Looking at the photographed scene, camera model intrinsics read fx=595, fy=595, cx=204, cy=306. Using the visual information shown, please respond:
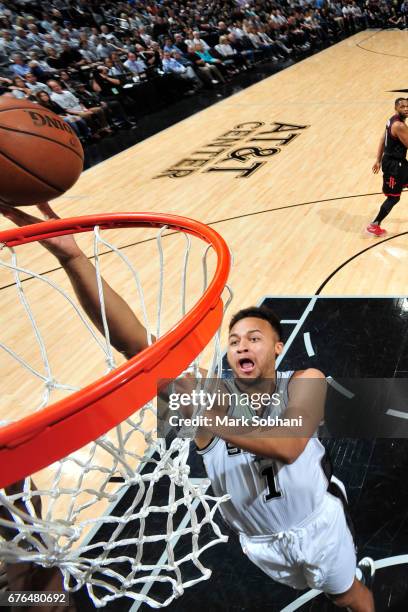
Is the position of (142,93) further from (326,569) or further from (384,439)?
(326,569)

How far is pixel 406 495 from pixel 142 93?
33.7 ft

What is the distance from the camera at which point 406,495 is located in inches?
107

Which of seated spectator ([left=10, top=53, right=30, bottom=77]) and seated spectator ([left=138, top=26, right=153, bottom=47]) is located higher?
seated spectator ([left=138, top=26, right=153, bottom=47])

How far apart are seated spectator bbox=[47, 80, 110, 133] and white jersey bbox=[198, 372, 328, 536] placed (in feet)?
29.5

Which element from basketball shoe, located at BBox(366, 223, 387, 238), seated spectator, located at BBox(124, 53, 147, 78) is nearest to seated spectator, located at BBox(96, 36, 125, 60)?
seated spectator, located at BBox(124, 53, 147, 78)

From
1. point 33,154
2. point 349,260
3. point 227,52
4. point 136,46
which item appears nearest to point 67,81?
point 136,46

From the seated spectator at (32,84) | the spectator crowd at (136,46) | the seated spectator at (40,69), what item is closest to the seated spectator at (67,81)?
the spectator crowd at (136,46)

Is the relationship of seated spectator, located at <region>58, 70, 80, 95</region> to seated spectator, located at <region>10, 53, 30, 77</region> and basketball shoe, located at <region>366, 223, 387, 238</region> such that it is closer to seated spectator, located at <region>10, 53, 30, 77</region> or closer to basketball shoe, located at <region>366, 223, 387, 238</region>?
seated spectator, located at <region>10, 53, 30, 77</region>

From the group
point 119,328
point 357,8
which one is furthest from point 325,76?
point 119,328

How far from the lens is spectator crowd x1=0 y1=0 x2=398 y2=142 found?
33.8 feet

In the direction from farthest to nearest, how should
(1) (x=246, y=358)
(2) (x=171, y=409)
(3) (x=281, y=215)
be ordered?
(3) (x=281, y=215) < (1) (x=246, y=358) < (2) (x=171, y=409)

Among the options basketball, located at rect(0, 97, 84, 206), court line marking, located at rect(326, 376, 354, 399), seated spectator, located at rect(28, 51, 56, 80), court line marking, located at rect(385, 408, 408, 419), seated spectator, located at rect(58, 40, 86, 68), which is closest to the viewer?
basketball, located at rect(0, 97, 84, 206)

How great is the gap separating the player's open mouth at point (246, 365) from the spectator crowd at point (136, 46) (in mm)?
8393

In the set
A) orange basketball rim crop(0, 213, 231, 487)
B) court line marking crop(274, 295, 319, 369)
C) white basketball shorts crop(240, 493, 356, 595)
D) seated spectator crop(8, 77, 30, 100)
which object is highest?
orange basketball rim crop(0, 213, 231, 487)
